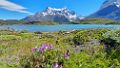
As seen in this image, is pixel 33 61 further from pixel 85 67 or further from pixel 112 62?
pixel 112 62

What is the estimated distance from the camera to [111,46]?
1284cm

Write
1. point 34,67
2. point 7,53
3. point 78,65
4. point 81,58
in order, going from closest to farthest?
point 34,67, point 78,65, point 81,58, point 7,53

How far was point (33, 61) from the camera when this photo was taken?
29.7 feet

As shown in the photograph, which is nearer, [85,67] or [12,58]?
[85,67]

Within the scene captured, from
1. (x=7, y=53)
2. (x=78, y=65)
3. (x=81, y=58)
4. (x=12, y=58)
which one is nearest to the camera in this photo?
(x=78, y=65)

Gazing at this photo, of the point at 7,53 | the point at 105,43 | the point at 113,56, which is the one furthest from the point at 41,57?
the point at 105,43

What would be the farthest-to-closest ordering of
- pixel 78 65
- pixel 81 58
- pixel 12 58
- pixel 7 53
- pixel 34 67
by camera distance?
1. pixel 7 53
2. pixel 12 58
3. pixel 81 58
4. pixel 78 65
5. pixel 34 67

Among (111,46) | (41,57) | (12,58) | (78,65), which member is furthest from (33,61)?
(111,46)

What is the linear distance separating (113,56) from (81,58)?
4.56ft

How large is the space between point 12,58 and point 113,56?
4014mm

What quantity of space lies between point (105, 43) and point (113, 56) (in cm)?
262

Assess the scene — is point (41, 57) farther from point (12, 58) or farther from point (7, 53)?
point (7, 53)

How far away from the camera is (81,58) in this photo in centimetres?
1040

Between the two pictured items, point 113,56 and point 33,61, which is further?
point 113,56
